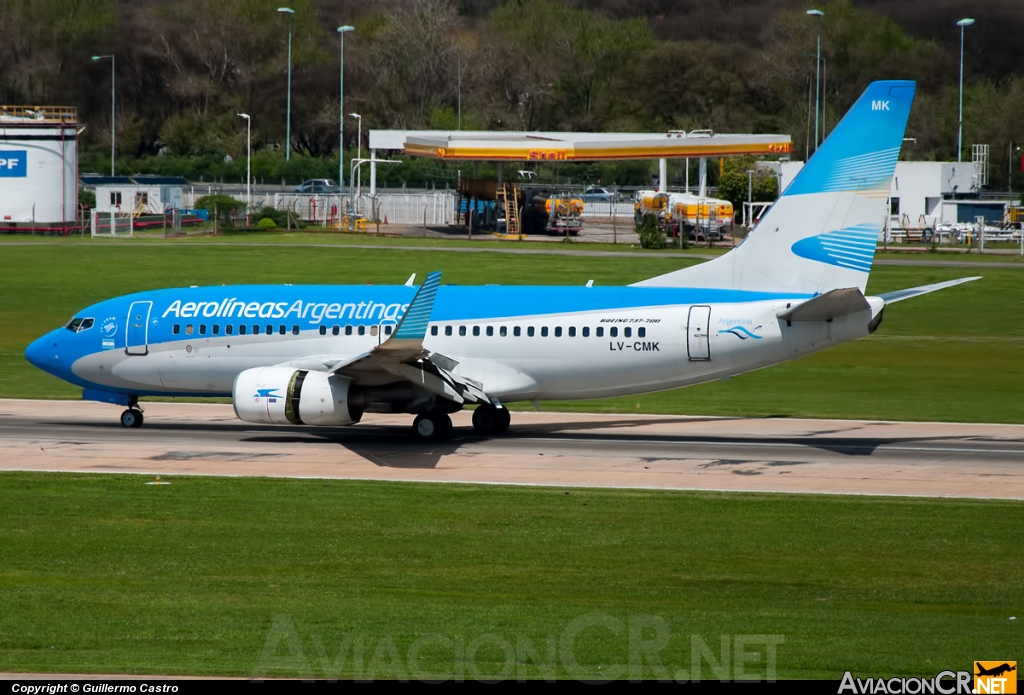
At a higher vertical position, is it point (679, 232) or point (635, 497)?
point (679, 232)

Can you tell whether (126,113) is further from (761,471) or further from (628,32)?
(761,471)

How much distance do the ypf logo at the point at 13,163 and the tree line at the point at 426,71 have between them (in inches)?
1790

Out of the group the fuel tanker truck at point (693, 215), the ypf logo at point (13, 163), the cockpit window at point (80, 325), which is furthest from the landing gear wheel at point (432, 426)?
the ypf logo at point (13, 163)

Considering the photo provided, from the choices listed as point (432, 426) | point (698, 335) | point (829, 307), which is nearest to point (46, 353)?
point (432, 426)

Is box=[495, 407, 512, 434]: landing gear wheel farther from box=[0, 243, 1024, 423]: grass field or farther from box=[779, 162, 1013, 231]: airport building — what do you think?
box=[779, 162, 1013, 231]: airport building

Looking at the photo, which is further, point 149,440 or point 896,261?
point 896,261

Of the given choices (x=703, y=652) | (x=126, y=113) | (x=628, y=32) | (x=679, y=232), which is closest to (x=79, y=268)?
(x=679, y=232)

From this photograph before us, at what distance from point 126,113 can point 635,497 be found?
13335 centimetres

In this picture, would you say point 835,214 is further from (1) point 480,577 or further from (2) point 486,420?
(1) point 480,577

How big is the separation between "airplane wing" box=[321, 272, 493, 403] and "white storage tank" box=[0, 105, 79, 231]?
70.8 m

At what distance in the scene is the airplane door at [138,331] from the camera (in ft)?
115

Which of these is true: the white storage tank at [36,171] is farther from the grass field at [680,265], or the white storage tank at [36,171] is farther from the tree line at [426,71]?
the tree line at [426,71]

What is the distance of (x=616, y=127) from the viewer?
483 ft

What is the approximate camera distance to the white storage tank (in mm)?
95688
